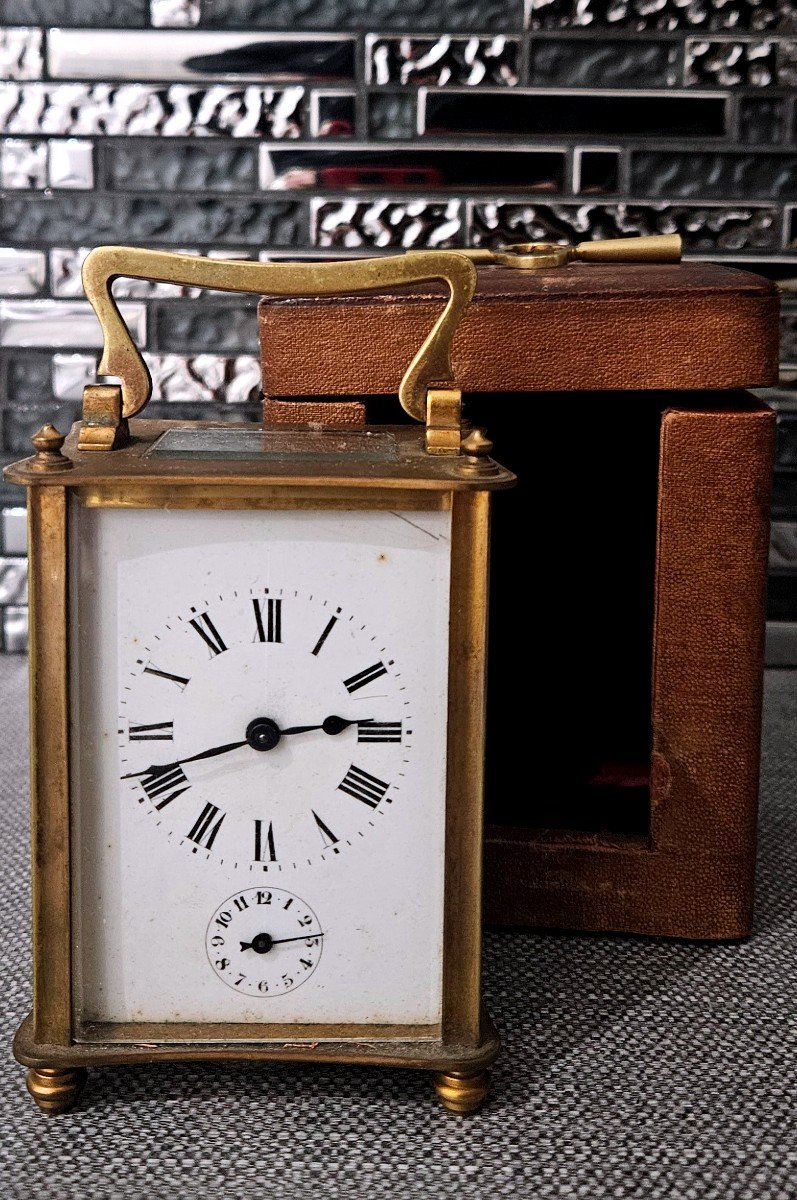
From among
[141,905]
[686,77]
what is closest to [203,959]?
[141,905]

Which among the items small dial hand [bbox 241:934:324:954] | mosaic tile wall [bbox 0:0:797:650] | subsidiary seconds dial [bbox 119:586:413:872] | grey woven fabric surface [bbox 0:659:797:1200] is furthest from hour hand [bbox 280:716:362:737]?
mosaic tile wall [bbox 0:0:797:650]

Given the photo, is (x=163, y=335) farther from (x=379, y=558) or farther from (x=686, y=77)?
(x=379, y=558)

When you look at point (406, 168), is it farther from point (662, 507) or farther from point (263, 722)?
point (263, 722)

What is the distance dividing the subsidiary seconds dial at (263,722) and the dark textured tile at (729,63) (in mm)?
992

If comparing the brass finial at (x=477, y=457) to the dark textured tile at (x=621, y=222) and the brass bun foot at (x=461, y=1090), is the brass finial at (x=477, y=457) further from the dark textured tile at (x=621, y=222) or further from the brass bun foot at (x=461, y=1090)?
the dark textured tile at (x=621, y=222)

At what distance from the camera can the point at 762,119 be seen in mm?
1596

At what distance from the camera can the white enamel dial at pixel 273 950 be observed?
0.88 m

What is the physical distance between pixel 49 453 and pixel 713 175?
103 cm

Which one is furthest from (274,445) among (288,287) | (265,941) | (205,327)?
(205,327)

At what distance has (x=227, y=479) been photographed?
0.82 metres

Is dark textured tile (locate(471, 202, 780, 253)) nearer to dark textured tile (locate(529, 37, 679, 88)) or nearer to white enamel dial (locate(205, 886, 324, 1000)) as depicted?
dark textured tile (locate(529, 37, 679, 88))

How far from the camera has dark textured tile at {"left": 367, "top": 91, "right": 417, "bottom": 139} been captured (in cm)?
159

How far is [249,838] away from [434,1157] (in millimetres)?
210

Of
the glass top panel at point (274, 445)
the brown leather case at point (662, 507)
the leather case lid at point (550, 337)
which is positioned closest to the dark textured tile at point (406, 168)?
the brown leather case at point (662, 507)
